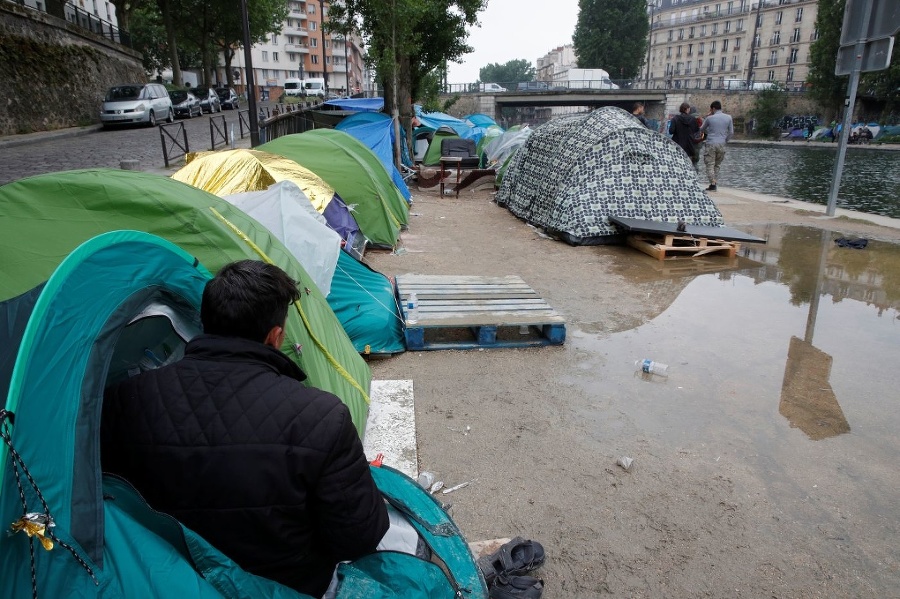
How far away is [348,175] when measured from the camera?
801 centimetres

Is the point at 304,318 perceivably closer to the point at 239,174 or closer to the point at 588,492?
the point at 588,492

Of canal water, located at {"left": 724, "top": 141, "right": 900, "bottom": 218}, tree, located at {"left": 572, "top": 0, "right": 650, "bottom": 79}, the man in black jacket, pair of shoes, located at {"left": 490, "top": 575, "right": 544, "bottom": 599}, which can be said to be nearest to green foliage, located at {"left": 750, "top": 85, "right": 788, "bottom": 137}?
canal water, located at {"left": 724, "top": 141, "right": 900, "bottom": 218}

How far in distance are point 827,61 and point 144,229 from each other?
5361cm

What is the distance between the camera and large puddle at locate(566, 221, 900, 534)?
142 inches

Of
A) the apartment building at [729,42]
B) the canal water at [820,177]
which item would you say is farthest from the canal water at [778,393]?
the apartment building at [729,42]

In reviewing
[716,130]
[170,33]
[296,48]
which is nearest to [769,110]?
[716,130]

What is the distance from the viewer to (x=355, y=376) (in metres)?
3.95

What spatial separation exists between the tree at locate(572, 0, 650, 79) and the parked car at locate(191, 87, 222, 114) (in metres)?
47.0

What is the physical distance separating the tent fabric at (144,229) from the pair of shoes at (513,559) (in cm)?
121

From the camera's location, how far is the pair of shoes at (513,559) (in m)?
2.57

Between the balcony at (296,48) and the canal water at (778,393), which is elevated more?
the balcony at (296,48)

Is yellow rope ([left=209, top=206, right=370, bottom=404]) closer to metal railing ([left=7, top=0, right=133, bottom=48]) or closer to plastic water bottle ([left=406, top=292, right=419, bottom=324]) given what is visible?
plastic water bottle ([left=406, top=292, right=419, bottom=324])

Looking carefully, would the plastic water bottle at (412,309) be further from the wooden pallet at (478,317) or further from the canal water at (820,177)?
the canal water at (820,177)

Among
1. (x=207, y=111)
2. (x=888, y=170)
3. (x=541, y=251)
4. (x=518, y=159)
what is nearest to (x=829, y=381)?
(x=541, y=251)
